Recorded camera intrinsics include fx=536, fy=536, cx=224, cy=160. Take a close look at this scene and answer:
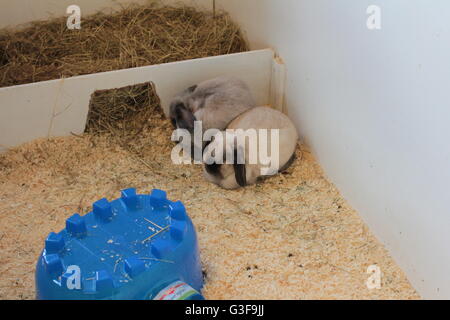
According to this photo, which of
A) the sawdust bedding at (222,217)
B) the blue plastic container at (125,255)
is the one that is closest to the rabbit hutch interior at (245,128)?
the sawdust bedding at (222,217)

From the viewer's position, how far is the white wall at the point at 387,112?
5.48 feet

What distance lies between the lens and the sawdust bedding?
1989 mm

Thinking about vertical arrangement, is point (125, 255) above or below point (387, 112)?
below

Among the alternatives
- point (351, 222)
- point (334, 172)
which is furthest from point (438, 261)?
point (334, 172)

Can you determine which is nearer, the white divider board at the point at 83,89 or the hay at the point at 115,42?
the white divider board at the point at 83,89

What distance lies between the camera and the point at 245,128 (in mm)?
2566

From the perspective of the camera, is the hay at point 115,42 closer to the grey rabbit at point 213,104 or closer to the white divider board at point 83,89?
the white divider board at point 83,89

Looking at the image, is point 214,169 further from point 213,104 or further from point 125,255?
point 125,255

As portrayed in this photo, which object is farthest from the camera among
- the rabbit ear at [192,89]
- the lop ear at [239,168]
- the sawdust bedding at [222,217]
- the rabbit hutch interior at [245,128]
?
the rabbit ear at [192,89]

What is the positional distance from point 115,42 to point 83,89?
→ 0.47 m

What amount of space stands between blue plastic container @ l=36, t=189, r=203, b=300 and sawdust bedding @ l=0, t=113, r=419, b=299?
27 centimetres

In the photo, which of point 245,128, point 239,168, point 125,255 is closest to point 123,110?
point 245,128

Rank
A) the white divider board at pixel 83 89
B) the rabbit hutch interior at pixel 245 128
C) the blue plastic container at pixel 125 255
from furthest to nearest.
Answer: the white divider board at pixel 83 89 → the rabbit hutch interior at pixel 245 128 → the blue plastic container at pixel 125 255

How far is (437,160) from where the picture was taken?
5.53ft
